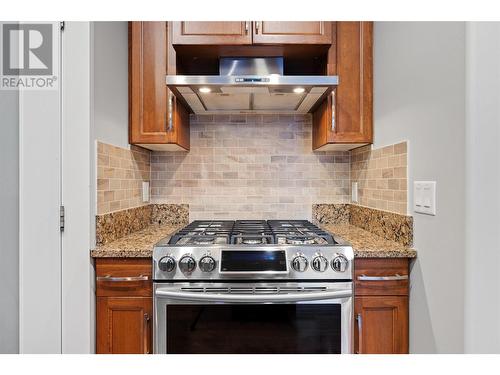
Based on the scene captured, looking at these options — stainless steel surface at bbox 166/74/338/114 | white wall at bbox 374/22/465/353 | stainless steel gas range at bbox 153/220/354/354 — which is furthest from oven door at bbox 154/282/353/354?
stainless steel surface at bbox 166/74/338/114

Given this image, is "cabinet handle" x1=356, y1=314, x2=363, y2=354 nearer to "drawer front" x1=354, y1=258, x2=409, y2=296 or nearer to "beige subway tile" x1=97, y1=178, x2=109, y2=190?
"drawer front" x1=354, y1=258, x2=409, y2=296

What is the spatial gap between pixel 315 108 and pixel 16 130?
1626mm

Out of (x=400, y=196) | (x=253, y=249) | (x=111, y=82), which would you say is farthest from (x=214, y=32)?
(x=400, y=196)

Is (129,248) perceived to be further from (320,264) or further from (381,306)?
(381,306)

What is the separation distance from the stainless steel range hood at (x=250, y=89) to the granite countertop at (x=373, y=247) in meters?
0.79

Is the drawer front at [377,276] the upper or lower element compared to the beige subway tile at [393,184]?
lower

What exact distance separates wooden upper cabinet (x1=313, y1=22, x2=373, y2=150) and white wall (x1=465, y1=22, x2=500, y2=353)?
0.75 meters

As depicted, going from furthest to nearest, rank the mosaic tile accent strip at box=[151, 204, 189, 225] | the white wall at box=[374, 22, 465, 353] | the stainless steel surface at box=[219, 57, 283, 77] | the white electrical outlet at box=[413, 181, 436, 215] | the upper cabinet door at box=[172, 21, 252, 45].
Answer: the mosaic tile accent strip at box=[151, 204, 189, 225] → the stainless steel surface at box=[219, 57, 283, 77] → the upper cabinet door at box=[172, 21, 252, 45] → the white electrical outlet at box=[413, 181, 436, 215] → the white wall at box=[374, 22, 465, 353]

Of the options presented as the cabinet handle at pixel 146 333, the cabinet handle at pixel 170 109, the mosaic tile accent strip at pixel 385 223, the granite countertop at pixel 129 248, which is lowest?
the cabinet handle at pixel 146 333

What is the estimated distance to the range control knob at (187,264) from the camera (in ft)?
4.76

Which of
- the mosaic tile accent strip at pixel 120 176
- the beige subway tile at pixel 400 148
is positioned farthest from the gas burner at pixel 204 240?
the beige subway tile at pixel 400 148

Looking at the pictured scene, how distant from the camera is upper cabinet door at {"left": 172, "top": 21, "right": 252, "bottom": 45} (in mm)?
1798

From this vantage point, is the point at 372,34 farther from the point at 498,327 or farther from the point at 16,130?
the point at 16,130

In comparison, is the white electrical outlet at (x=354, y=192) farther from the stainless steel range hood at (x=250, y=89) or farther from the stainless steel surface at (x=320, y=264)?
the stainless steel surface at (x=320, y=264)
